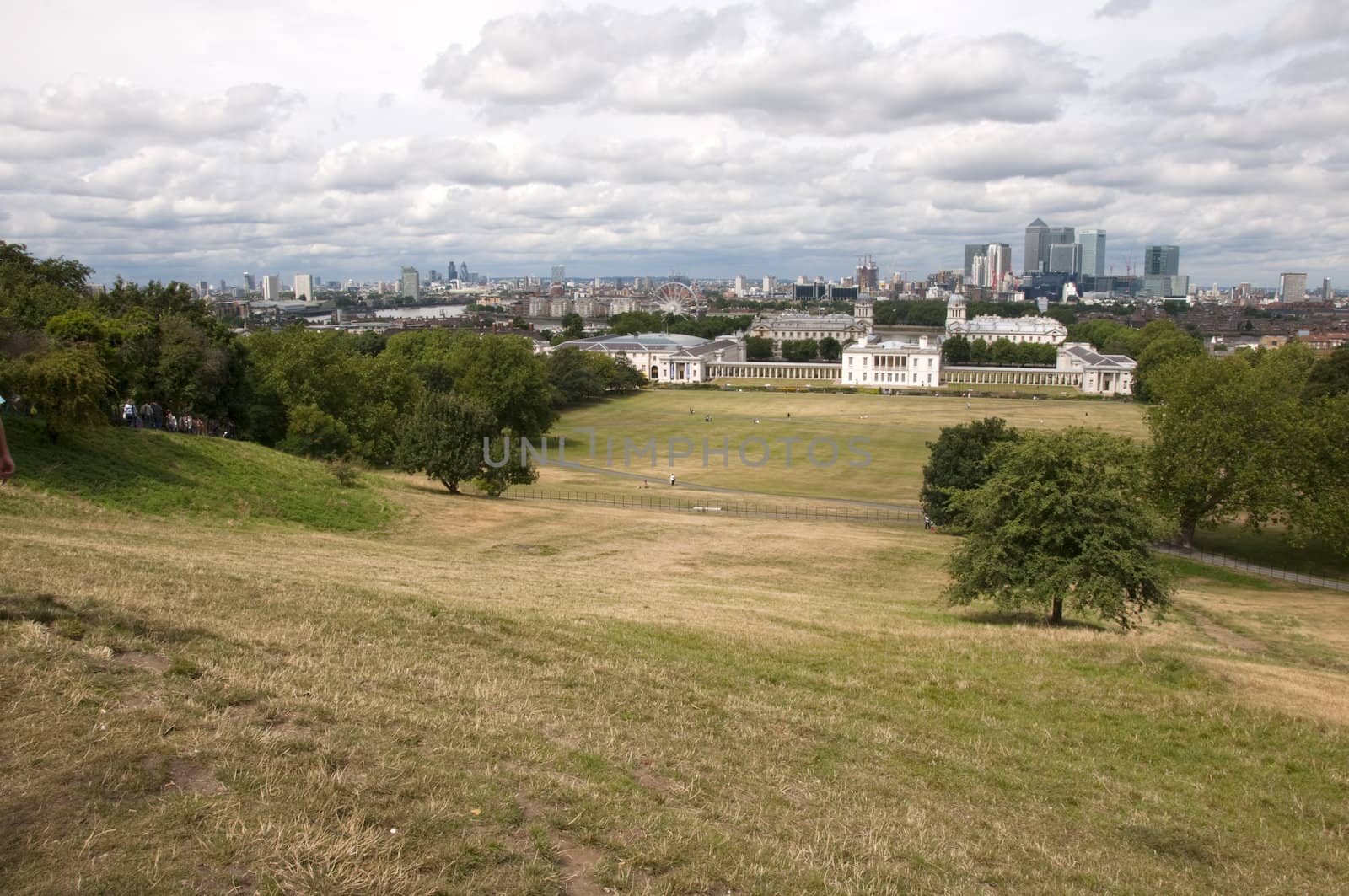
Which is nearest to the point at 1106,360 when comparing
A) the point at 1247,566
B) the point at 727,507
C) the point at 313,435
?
the point at 1247,566

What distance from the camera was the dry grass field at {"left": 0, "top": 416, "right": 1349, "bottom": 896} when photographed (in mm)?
6395

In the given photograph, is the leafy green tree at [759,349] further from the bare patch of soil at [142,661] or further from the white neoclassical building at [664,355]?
the bare patch of soil at [142,661]

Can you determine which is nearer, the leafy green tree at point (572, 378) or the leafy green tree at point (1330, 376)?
the leafy green tree at point (1330, 376)

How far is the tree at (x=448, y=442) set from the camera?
42438 mm

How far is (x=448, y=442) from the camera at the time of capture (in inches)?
1672

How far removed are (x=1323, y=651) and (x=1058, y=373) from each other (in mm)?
134759

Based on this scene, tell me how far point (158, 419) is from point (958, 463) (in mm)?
34937

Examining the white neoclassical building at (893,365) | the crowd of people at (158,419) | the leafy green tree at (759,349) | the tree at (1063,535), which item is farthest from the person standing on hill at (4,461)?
the leafy green tree at (759,349)

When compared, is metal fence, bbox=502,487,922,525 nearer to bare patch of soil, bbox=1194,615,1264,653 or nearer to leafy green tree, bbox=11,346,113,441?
bare patch of soil, bbox=1194,615,1264,653

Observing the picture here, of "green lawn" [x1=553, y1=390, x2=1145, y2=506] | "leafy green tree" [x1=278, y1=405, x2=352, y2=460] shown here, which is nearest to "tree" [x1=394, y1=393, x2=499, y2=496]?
"leafy green tree" [x1=278, y1=405, x2=352, y2=460]

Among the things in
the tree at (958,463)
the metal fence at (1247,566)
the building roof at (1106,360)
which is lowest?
the metal fence at (1247,566)

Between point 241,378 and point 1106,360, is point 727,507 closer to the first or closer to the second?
point 241,378

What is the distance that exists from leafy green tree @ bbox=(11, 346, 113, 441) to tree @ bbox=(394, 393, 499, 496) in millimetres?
16956

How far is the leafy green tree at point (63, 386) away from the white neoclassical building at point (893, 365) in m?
129
